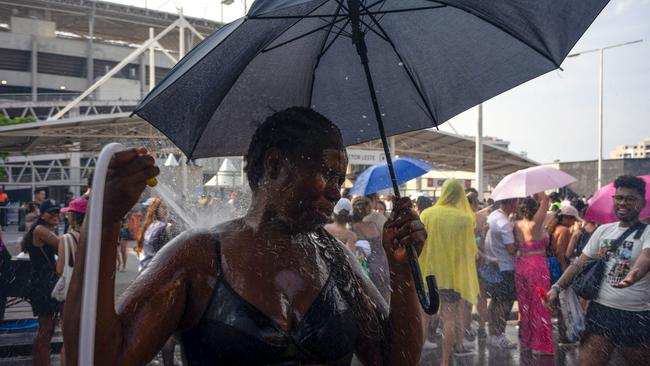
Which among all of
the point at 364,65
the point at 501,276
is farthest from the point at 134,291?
the point at 501,276

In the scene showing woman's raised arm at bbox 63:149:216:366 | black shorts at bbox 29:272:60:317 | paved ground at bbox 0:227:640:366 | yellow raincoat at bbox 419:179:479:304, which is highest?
woman's raised arm at bbox 63:149:216:366

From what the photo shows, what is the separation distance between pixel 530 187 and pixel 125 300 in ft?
20.1

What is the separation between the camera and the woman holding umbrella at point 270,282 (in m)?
1.31

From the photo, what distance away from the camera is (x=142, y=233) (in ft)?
20.4

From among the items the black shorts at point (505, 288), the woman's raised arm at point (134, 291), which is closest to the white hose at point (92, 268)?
the woman's raised arm at point (134, 291)

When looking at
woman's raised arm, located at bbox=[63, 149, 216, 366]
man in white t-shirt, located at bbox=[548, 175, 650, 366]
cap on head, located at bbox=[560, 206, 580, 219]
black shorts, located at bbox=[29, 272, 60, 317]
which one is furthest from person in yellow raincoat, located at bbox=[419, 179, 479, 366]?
woman's raised arm, located at bbox=[63, 149, 216, 366]

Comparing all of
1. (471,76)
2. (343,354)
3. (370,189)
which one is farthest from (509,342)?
(343,354)

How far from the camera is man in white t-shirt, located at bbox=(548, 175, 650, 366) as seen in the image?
153 inches

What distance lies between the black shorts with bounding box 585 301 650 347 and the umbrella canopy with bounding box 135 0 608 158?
7.99ft

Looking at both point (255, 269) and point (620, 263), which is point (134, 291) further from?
point (620, 263)

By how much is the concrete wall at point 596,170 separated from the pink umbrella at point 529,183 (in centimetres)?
1771

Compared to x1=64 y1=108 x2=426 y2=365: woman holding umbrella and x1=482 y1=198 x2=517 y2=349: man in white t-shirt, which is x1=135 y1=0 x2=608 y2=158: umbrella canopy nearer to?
x1=64 y1=108 x2=426 y2=365: woman holding umbrella

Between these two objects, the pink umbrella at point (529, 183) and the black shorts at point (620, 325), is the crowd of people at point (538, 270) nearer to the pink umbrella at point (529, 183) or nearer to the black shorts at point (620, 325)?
the black shorts at point (620, 325)

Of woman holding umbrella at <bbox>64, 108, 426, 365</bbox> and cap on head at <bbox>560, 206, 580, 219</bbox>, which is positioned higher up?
woman holding umbrella at <bbox>64, 108, 426, 365</bbox>
